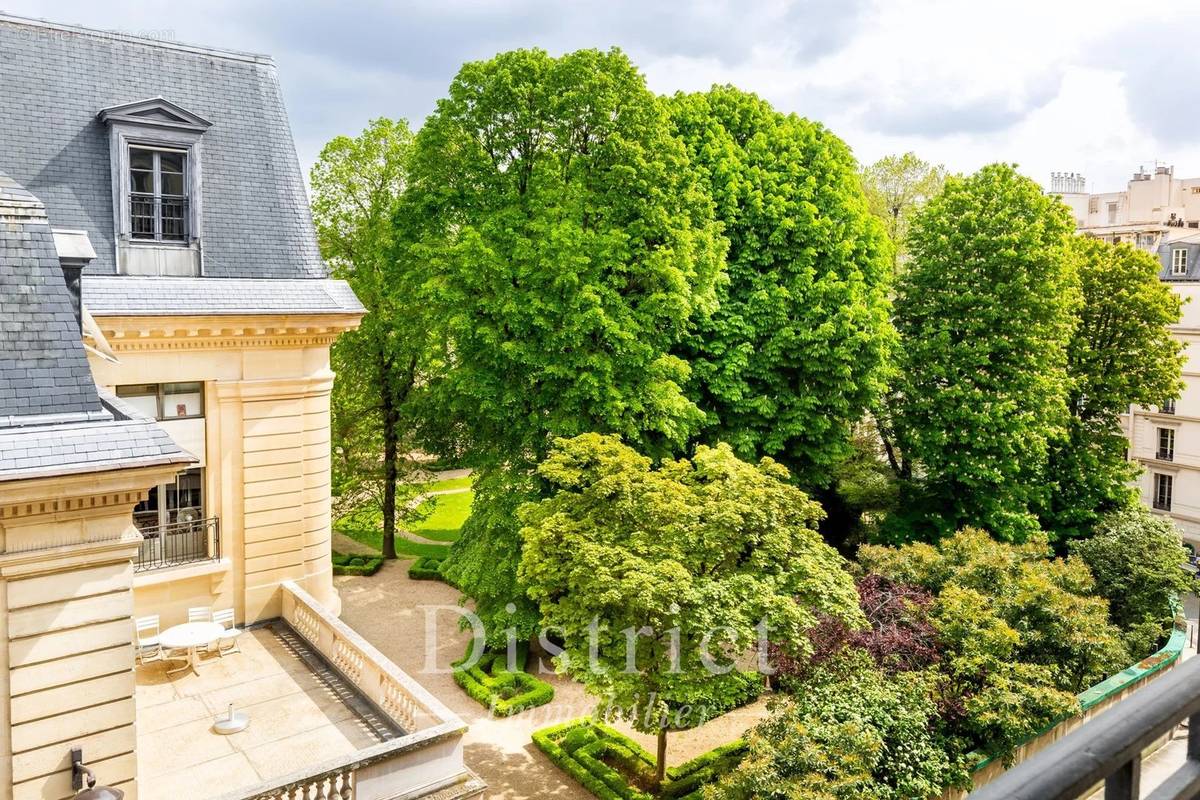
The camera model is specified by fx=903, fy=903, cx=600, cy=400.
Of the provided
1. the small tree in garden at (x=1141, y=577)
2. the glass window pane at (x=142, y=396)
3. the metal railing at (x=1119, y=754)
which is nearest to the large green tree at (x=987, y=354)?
the small tree in garden at (x=1141, y=577)

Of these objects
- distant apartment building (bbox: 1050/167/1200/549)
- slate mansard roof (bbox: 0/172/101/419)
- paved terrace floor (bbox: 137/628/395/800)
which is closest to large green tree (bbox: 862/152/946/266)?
distant apartment building (bbox: 1050/167/1200/549)

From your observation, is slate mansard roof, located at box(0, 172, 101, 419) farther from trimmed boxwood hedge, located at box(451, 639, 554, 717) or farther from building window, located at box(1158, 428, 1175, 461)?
building window, located at box(1158, 428, 1175, 461)

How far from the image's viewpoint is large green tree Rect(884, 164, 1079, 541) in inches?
1136

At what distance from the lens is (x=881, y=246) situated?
96.8 ft

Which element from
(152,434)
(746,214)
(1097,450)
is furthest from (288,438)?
(1097,450)

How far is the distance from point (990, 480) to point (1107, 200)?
48333mm

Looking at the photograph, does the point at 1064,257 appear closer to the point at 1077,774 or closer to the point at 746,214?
the point at 746,214

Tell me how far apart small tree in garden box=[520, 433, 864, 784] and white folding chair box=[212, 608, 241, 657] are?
5.85m

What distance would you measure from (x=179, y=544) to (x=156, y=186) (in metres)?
7.28

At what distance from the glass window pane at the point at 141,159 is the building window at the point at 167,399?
444 centimetres

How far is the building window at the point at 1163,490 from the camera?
44.9 metres

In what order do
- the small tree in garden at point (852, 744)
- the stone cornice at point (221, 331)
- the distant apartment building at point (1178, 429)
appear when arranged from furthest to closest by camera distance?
1. the distant apartment building at point (1178, 429)
2. the stone cornice at point (221, 331)
3. the small tree in garden at point (852, 744)

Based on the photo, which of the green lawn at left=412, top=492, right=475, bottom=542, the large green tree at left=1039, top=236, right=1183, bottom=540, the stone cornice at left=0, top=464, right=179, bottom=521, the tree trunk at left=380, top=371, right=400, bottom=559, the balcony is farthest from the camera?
the green lawn at left=412, top=492, right=475, bottom=542

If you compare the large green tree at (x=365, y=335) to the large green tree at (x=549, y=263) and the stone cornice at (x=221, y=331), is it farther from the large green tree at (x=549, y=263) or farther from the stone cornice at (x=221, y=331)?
the stone cornice at (x=221, y=331)
